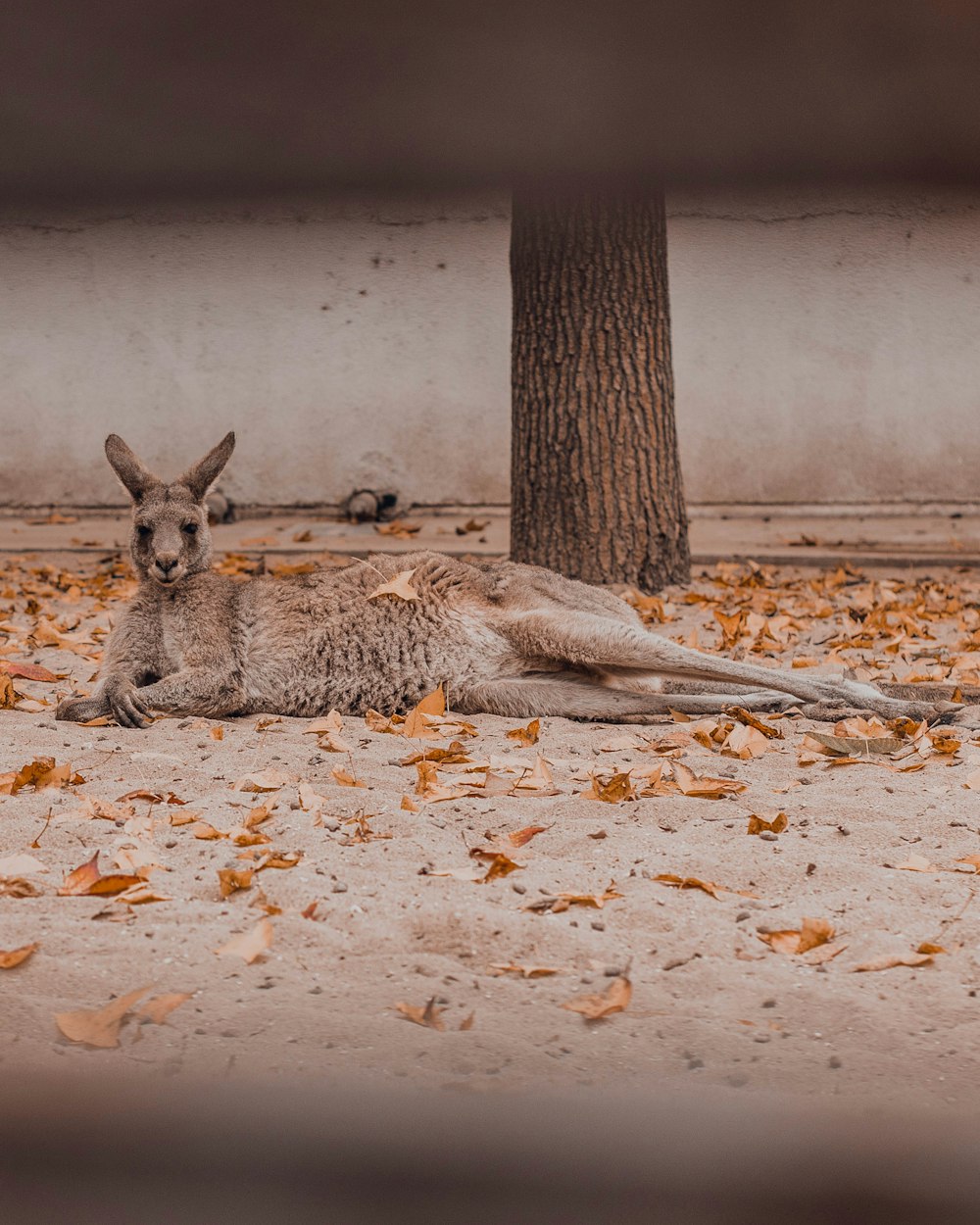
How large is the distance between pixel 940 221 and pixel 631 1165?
1.76ft

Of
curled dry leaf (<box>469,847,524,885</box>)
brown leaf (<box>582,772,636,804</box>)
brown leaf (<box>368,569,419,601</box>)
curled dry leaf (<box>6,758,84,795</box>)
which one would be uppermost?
brown leaf (<box>368,569,419,601</box>)

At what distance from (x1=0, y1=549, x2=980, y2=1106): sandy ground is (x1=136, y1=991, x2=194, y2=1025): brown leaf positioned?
2cm

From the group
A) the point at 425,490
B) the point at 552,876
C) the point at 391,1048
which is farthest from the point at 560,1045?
the point at 425,490

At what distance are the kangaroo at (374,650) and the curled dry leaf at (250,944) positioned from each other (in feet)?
6.89

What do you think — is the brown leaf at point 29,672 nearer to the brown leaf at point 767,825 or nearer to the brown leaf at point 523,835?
the brown leaf at point 523,835

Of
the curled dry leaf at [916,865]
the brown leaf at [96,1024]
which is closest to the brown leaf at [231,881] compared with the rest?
the brown leaf at [96,1024]

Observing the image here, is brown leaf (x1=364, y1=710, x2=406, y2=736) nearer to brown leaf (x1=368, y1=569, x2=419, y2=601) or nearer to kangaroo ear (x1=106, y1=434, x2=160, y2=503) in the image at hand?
brown leaf (x1=368, y1=569, x2=419, y2=601)

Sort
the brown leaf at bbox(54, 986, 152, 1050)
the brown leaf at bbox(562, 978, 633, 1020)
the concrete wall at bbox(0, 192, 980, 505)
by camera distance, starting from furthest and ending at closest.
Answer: the concrete wall at bbox(0, 192, 980, 505) < the brown leaf at bbox(562, 978, 633, 1020) < the brown leaf at bbox(54, 986, 152, 1050)

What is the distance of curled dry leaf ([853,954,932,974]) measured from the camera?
2.06 m

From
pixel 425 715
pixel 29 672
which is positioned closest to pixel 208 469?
pixel 29 672

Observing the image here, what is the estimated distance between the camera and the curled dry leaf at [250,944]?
6.66 ft

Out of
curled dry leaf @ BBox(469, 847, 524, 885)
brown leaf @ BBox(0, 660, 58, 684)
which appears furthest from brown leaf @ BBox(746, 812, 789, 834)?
brown leaf @ BBox(0, 660, 58, 684)

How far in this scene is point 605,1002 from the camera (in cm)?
190

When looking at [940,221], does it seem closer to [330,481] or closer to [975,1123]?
[975,1123]
